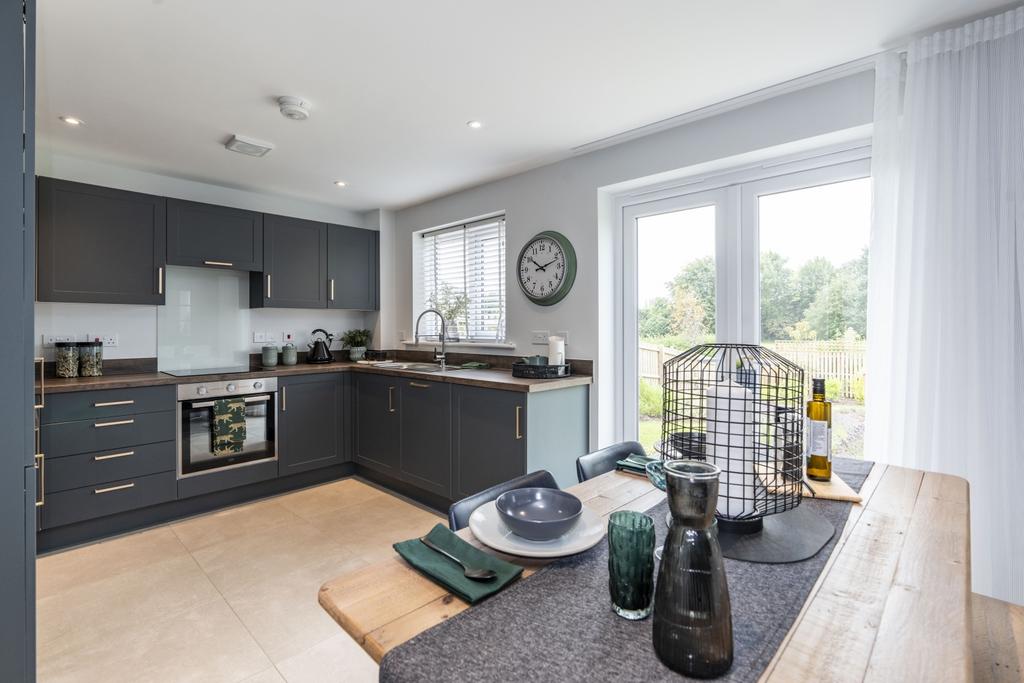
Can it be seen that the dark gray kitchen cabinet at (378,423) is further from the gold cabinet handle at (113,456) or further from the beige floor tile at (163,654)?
→ the beige floor tile at (163,654)

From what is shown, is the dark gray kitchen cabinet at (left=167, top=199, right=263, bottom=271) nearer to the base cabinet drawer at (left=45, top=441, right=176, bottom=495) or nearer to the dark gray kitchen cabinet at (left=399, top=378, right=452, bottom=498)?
the base cabinet drawer at (left=45, top=441, right=176, bottom=495)

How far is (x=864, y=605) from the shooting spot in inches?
29.8

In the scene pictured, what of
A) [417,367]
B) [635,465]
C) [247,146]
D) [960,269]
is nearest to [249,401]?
[417,367]

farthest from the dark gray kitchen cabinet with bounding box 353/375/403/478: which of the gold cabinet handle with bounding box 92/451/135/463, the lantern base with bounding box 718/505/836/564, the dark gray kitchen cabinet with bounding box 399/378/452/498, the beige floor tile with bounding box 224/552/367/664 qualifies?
the lantern base with bounding box 718/505/836/564

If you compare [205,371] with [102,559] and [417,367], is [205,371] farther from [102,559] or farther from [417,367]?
[417,367]

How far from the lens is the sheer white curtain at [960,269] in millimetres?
1768

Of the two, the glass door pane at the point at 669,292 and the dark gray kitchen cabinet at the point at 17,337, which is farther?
the glass door pane at the point at 669,292

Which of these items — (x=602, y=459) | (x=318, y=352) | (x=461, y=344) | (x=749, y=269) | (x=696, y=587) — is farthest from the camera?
(x=318, y=352)

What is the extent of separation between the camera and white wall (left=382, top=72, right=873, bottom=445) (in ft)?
7.46

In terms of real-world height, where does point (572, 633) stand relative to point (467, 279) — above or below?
below

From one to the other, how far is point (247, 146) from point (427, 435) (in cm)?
217

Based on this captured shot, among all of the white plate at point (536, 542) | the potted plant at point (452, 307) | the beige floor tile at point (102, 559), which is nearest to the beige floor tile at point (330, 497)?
the beige floor tile at point (102, 559)

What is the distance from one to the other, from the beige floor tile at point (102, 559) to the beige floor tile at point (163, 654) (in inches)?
23.2

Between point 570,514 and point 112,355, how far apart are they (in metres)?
3.82
